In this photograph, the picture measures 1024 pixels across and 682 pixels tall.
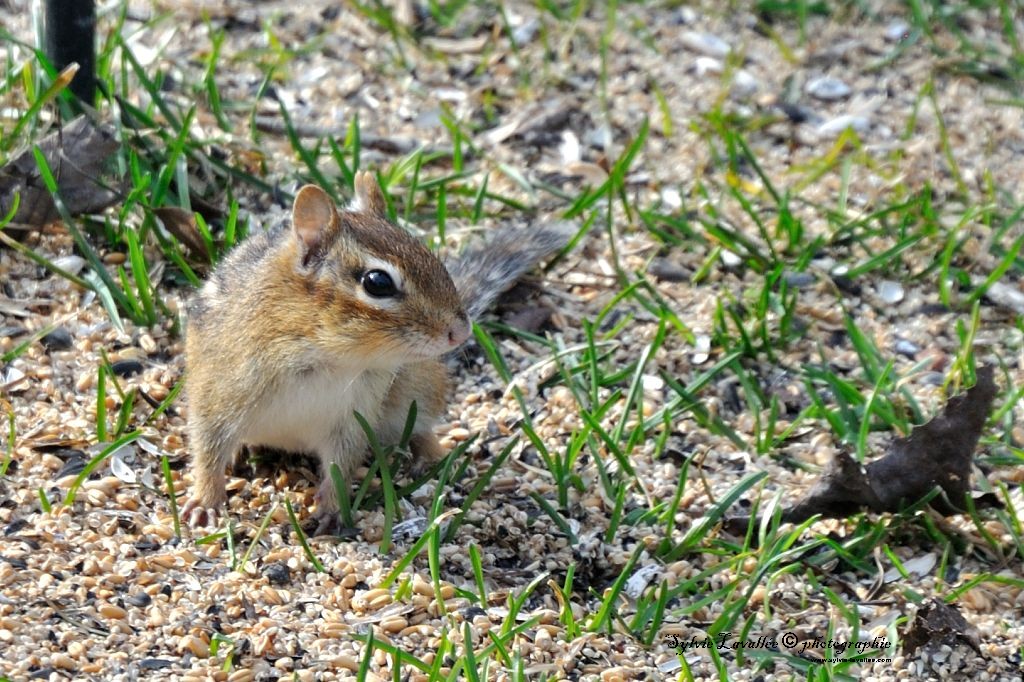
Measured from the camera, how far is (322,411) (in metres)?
3.89

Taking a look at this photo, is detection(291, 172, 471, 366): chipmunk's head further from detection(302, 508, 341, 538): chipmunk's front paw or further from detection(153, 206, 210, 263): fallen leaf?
detection(153, 206, 210, 263): fallen leaf

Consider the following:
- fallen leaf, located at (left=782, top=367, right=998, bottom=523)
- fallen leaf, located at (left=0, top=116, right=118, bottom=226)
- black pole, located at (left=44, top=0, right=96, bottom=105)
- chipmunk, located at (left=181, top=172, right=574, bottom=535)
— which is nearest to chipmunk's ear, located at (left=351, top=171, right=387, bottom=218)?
chipmunk, located at (left=181, top=172, right=574, bottom=535)

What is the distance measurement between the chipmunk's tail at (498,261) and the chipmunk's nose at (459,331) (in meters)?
0.75

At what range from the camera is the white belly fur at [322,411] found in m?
3.88

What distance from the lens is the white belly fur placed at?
388 centimetres

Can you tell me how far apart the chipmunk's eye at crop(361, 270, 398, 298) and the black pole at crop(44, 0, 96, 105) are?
5.59 ft

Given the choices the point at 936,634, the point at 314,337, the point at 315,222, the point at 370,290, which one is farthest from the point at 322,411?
the point at 936,634

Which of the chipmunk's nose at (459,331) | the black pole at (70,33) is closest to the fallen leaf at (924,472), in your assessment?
the chipmunk's nose at (459,331)

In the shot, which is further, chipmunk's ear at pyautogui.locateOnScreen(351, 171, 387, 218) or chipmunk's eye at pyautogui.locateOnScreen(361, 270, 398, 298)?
chipmunk's ear at pyautogui.locateOnScreen(351, 171, 387, 218)

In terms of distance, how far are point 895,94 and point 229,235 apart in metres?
3.17

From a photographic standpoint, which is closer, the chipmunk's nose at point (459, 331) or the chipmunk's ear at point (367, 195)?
the chipmunk's nose at point (459, 331)

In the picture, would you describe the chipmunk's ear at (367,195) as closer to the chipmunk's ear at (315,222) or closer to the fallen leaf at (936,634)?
the chipmunk's ear at (315,222)

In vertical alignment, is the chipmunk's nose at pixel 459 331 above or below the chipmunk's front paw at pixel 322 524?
above

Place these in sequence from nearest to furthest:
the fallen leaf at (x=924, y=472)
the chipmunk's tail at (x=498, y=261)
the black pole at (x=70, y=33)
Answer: the fallen leaf at (x=924, y=472) < the chipmunk's tail at (x=498, y=261) < the black pole at (x=70, y=33)
